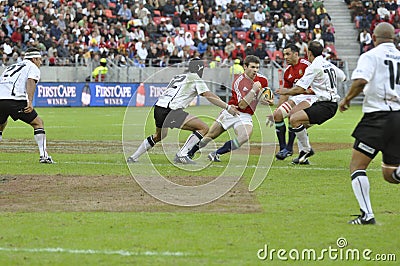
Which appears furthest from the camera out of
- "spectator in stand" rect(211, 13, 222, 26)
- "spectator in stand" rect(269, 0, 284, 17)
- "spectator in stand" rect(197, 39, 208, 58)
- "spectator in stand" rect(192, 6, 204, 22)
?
"spectator in stand" rect(269, 0, 284, 17)

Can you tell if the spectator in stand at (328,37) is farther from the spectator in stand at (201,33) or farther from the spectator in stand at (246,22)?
the spectator in stand at (201,33)

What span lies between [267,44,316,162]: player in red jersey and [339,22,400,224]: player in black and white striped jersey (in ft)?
22.6

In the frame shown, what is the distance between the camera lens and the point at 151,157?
53.2ft

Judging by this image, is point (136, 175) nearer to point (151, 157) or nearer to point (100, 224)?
point (151, 157)

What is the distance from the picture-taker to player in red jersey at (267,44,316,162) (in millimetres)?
15859

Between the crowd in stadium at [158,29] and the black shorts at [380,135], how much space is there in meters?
28.4

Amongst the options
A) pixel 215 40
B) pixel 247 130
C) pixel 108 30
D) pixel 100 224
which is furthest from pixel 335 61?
pixel 100 224

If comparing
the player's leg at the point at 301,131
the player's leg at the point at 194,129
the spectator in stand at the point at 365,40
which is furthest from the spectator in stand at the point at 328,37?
the player's leg at the point at 194,129

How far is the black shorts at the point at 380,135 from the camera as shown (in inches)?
338

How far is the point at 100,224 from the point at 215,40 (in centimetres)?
3386

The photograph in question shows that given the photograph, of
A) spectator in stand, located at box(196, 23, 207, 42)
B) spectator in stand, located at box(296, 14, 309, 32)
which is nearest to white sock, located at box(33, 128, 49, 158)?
spectator in stand, located at box(196, 23, 207, 42)

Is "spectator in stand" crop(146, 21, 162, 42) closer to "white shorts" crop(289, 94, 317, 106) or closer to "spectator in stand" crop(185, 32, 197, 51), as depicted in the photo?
"spectator in stand" crop(185, 32, 197, 51)

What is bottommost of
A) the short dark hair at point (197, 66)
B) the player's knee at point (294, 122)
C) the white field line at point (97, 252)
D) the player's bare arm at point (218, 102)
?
the player's knee at point (294, 122)

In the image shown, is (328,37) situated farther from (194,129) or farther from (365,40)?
(194,129)
